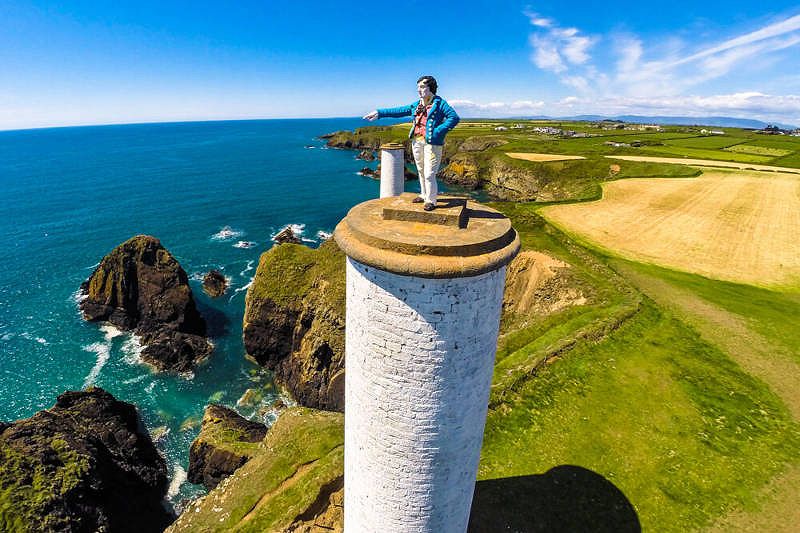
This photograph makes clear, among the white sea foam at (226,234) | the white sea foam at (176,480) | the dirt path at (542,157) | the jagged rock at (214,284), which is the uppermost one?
the dirt path at (542,157)

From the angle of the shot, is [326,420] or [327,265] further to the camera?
[327,265]

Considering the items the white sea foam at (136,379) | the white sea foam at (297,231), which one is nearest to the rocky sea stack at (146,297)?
the white sea foam at (136,379)

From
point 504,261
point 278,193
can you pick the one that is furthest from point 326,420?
point 278,193

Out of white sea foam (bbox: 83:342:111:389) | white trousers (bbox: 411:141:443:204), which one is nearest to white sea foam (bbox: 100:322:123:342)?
white sea foam (bbox: 83:342:111:389)

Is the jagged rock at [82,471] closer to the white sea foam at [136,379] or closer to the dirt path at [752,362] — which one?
the white sea foam at [136,379]

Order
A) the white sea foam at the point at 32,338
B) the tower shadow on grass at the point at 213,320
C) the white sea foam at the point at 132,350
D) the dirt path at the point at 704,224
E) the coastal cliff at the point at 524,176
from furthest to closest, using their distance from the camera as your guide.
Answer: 1. the coastal cliff at the point at 524,176
2. the tower shadow on grass at the point at 213,320
3. the white sea foam at the point at 32,338
4. the white sea foam at the point at 132,350
5. the dirt path at the point at 704,224

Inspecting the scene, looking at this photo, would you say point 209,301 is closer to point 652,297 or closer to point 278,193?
point 652,297

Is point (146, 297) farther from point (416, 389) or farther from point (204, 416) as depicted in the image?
point (416, 389)

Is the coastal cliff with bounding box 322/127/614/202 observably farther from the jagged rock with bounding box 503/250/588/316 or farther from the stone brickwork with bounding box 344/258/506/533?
the stone brickwork with bounding box 344/258/506/533
